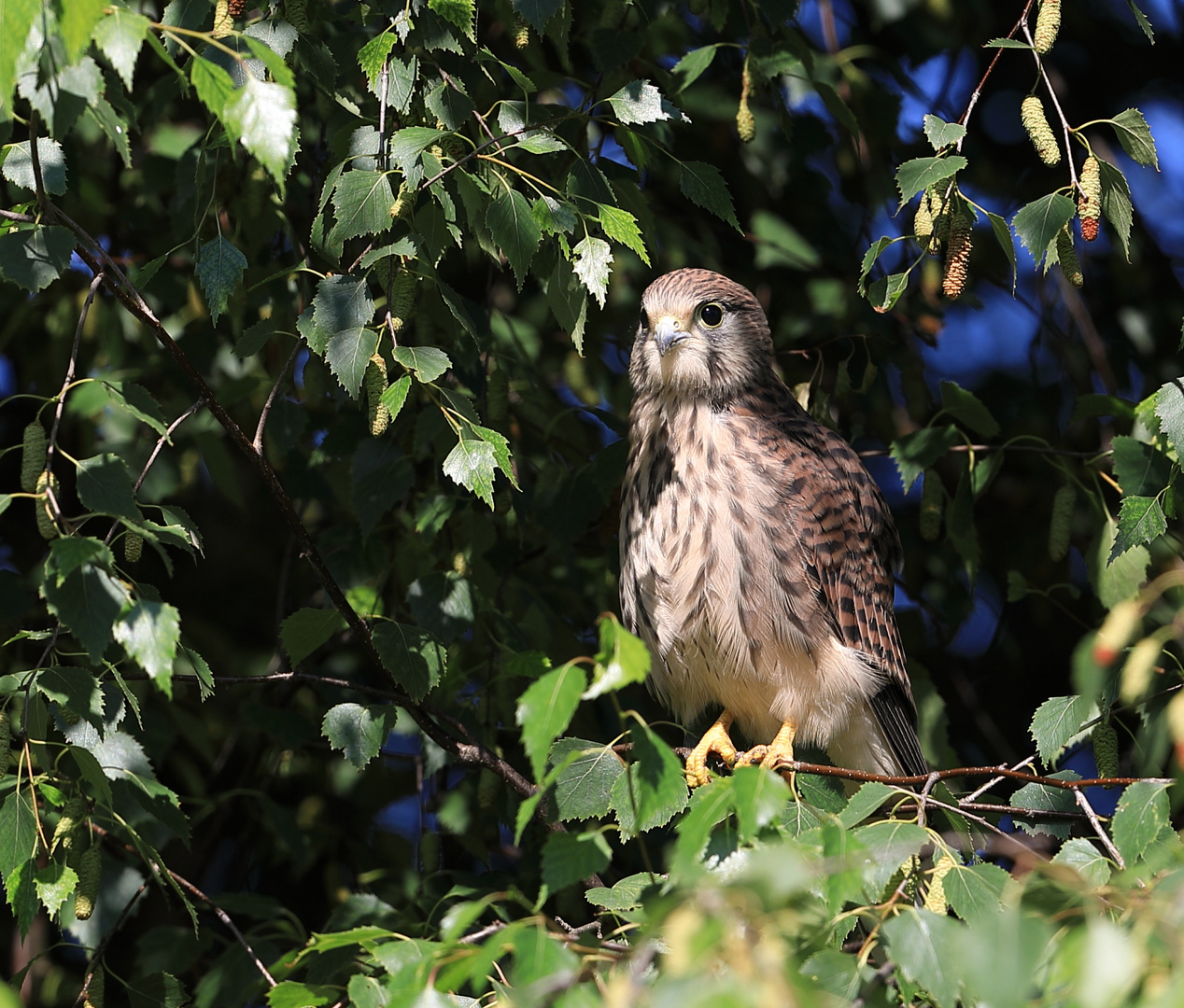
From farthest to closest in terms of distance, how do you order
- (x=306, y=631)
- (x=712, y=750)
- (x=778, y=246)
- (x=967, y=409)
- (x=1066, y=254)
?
1. (x=778, y=246)
2. (x=712, y=750)
3. (x=967, y=409)
4. (x=306, y=631)
5. (x=1066, y=254)

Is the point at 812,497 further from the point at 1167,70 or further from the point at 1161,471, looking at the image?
the point at 1167,70

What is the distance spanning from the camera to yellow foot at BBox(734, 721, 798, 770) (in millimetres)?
3205

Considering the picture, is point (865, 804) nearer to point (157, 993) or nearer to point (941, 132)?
point (941, 132)

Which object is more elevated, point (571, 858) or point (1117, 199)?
point (1117, 199)

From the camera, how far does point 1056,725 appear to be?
2.49m

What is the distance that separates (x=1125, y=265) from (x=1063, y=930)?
11.7 ft

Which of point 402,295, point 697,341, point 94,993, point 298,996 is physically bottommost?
point 94,993

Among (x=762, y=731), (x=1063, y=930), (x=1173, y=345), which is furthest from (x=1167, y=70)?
(x=1063, y=930)

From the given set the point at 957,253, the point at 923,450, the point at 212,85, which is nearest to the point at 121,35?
the point at 212,85

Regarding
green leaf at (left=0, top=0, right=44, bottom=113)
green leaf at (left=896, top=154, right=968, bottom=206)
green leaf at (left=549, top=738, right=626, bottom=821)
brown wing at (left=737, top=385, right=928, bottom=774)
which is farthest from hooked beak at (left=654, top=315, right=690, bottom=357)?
green leaf at (left=0, top=0, right=44, bottom=113)

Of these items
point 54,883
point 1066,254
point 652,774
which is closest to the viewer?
point 652,774

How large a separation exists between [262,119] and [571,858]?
1.20 metres

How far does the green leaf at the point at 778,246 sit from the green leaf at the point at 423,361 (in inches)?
76.8

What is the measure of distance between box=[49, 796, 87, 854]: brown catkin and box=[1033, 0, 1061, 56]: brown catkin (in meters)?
2.38
